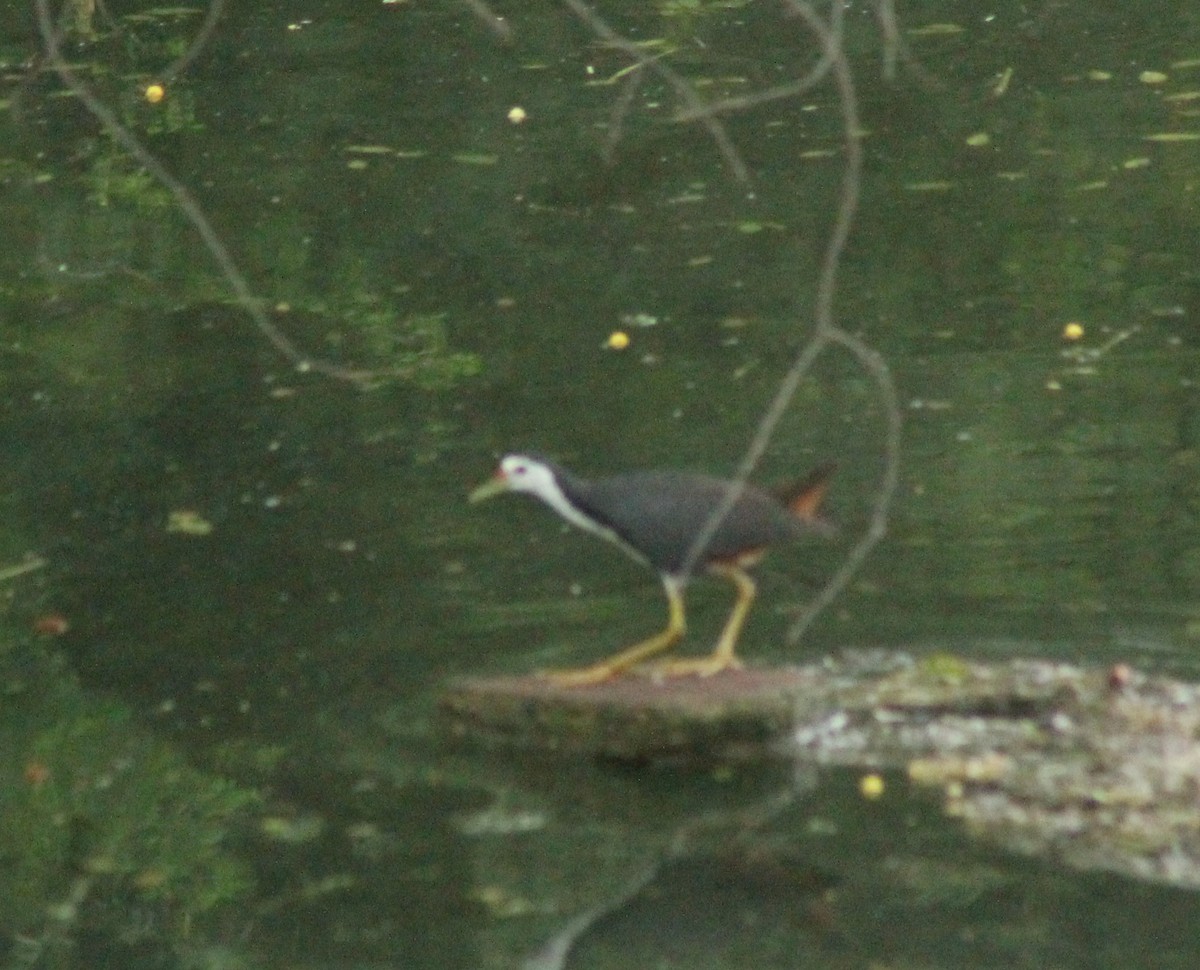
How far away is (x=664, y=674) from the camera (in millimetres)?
7930

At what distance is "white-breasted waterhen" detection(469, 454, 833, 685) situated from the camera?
7.70 meters

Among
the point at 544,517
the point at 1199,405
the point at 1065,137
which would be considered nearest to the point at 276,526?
the point at 544,517

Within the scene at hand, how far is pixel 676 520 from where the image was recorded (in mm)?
7688

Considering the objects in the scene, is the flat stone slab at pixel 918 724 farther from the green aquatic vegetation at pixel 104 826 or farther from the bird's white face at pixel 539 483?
the green aquatic vegetation at pixel 104 826

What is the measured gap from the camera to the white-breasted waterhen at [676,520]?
7699mm

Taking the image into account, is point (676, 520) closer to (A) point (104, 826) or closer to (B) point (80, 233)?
(A) point (104, 826)

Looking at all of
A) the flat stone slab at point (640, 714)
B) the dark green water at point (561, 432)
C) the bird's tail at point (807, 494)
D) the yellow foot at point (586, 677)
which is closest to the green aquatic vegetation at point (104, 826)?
the dark green water at point (561, 432)

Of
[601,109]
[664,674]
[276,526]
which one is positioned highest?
[664,674]

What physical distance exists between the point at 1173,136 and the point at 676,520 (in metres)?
6.99

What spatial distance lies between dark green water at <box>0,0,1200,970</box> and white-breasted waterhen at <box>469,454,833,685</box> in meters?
0.37

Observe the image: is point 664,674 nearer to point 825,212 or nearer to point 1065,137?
point 825,212

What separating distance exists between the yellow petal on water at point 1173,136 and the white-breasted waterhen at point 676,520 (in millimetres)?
6505

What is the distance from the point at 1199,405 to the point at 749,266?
2.91 metres

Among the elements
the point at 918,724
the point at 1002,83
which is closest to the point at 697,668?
the point at 918,724
